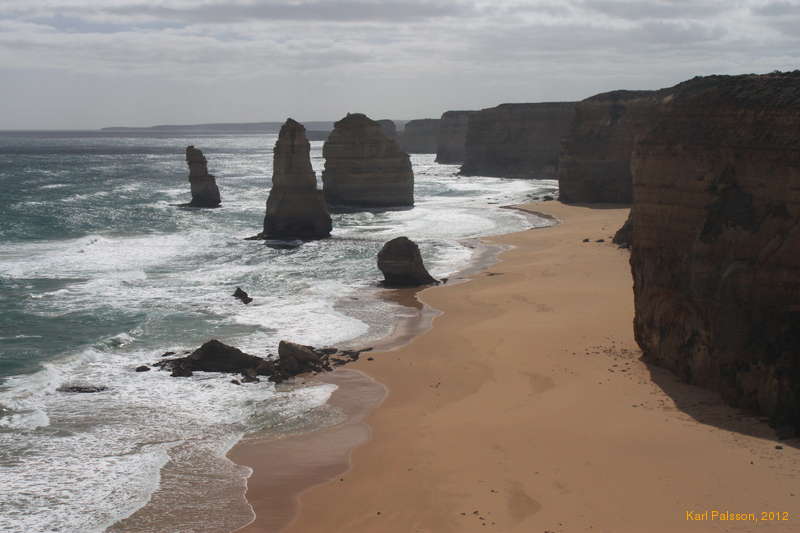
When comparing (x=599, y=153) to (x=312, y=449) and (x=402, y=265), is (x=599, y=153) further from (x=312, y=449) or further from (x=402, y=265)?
(x=312, y=449)

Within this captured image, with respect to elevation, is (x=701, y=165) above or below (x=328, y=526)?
above

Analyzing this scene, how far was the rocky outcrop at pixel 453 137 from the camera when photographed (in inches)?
5015

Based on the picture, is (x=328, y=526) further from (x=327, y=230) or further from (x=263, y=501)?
(x=327, y=230)

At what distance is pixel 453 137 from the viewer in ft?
421

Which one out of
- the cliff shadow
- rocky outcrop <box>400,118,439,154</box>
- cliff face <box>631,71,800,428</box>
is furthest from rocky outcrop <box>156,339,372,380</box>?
rocky outcrop <box>400,118,439,154</box>

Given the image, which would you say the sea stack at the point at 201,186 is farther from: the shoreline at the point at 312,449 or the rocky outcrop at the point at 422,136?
the rocky outcrop at the point at 422,136

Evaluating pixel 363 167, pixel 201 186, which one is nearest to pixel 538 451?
pixel 363 167

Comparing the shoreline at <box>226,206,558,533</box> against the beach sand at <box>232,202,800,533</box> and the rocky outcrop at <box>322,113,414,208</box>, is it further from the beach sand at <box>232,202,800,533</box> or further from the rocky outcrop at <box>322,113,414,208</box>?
the rocky outcrop at <box>322,113,414,208</box>

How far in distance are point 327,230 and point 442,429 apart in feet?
104

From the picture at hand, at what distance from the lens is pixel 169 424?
17.8m

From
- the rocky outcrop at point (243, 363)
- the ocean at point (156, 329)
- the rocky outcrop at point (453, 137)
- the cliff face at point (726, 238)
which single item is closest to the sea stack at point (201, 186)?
the ocean at point (156, 329)

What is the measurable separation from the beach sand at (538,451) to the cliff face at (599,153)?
38.3 m

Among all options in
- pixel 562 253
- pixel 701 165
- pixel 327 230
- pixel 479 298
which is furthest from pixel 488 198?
pixel 701 165

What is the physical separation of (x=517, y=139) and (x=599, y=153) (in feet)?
120
